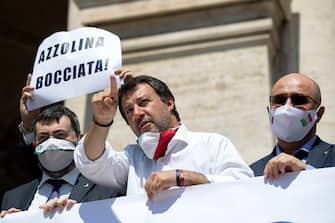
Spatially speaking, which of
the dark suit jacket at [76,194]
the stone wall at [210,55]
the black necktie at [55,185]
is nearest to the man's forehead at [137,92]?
the dark suit jacket at [76,194]

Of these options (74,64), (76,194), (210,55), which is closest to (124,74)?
(74,64)

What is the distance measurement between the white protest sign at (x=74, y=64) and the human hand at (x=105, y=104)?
0.21 ft

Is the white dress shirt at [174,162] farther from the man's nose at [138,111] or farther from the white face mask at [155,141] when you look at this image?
the man's nose at [138,111]

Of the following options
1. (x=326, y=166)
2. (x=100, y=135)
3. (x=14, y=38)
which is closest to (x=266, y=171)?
(x=326, y=166)

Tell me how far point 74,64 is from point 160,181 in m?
0.71

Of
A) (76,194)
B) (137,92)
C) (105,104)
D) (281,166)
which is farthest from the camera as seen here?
(76,194)

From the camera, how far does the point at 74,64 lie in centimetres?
442

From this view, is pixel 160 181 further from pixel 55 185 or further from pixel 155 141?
pixel 55 185

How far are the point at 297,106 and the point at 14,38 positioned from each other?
7.14 metres

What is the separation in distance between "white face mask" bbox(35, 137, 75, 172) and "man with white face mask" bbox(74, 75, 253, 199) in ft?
1.51

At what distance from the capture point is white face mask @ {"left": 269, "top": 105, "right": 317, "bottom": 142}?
443 cm

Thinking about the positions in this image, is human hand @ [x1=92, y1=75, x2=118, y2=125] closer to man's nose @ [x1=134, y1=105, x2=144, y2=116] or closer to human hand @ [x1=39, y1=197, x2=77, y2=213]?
man's nose @ [x1=134, y1=105, x2=144, y2=116]

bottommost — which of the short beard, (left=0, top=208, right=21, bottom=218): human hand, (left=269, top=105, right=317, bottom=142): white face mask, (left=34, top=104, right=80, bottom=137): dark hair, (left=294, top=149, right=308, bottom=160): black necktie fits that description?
the short beard

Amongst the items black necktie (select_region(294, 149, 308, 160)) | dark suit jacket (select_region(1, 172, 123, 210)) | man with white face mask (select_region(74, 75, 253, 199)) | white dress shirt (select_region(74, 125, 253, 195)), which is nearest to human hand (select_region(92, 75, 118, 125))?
man with white face mask (select_region(74, 75, 253, 199))
